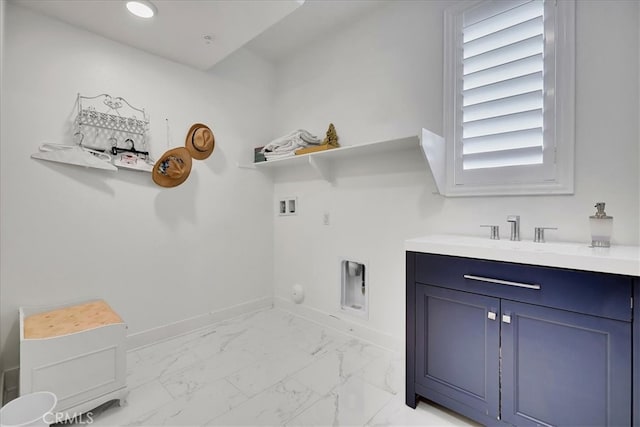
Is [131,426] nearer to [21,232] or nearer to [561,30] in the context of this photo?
[21,232]

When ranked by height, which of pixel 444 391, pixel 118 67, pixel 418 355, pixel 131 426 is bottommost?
pixel 131 426

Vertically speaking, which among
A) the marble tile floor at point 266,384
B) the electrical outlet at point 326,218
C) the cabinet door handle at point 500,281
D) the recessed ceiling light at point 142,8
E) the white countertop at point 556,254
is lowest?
the marble tile floor at point 266,384

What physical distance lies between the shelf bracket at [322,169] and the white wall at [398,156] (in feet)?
0.32

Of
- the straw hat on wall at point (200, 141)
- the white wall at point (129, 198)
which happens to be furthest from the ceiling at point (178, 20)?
the straw hat on wall at point (200, 141)

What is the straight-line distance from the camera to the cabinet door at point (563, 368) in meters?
1.06

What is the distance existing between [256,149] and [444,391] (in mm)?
2458

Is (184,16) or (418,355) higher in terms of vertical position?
(184,16)

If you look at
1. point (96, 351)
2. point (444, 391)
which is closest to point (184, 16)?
point (96, 351)

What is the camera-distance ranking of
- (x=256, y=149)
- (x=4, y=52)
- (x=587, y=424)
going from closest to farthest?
(x=587, y=424)
(x=4, y=52)
(x=256, y=149)

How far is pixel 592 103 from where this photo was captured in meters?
1.45

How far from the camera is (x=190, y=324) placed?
2.52 meters

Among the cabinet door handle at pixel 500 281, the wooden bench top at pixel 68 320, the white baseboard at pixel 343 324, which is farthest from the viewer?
the white baseboard at pixel 343 324

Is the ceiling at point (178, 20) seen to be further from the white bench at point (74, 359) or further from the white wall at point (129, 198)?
the white bench at point (74, 359)

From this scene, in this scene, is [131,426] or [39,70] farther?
[39,70]
